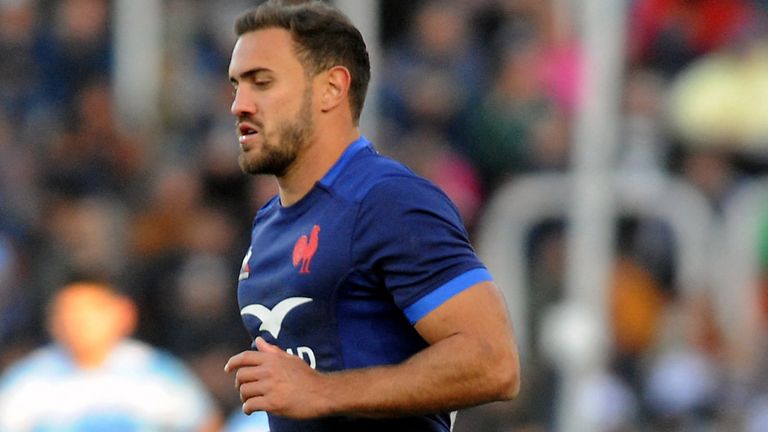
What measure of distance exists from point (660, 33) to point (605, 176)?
1962 millimetres

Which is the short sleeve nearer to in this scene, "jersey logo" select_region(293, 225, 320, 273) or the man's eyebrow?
"jersey logo" select_region(293, 225, 320, 273)

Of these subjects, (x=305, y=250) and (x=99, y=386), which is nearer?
(x=305, y=250)

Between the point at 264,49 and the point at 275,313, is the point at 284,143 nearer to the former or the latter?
the point at 264,49

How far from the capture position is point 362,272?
420 centimetres

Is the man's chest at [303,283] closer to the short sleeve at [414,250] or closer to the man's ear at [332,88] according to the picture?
the short sleeve at [414,250]

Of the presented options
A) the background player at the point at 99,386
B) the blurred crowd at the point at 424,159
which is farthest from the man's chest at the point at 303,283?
the blurred crowd at the point at 424,159

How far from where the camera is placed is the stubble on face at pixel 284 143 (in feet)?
14.4

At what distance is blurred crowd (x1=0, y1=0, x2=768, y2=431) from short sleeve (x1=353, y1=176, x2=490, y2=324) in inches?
231

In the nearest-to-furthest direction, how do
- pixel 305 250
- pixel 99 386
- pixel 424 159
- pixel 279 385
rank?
pixel 279 385, pixel 305 250, pixel 99 386, pixel 424 159

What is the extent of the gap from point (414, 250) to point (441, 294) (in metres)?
0.12

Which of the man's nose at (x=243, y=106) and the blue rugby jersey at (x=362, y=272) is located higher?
the man's nose at (x=243, y=106)

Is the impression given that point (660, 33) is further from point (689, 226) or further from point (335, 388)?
point (335, 388)

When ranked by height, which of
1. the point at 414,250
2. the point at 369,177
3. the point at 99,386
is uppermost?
the point at 369,177

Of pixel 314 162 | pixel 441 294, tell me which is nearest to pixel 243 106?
pixel 314 162
